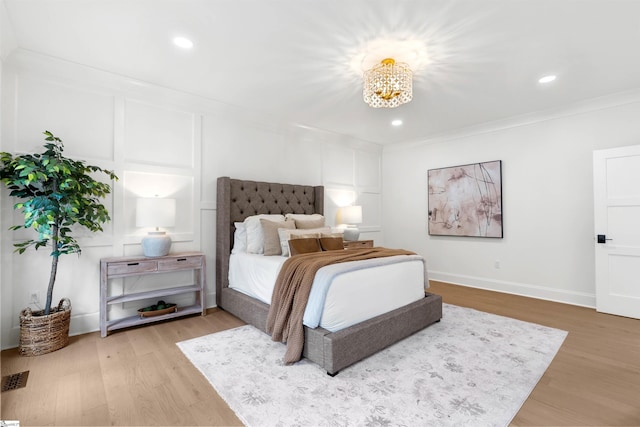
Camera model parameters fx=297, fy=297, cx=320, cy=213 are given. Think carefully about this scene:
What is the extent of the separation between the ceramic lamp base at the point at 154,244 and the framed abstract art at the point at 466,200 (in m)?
4.37

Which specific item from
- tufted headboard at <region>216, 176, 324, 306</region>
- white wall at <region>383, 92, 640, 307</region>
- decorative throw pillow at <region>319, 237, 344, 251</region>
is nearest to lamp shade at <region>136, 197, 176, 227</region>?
tufted headboard at <region>216, 176, 324, 306</region>

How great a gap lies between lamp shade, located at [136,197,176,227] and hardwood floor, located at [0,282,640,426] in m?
1.13

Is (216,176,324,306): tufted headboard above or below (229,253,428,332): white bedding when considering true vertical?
above

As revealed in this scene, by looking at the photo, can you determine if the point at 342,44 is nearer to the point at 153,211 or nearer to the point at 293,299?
the point at 293,299

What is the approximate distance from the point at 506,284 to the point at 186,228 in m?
4.74

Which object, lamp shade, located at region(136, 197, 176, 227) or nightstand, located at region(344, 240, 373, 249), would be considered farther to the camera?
nightstand, located at region(344, 240, 373, 249)

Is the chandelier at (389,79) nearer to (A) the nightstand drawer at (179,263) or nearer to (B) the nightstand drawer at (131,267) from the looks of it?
(A) the nightstand drawer at (179,263)

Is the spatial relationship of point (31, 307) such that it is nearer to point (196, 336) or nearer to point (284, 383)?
point (196, 336)

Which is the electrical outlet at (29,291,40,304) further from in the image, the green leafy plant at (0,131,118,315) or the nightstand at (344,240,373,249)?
the nightstand at (344,240,373,249)

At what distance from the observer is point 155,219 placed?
10.2ft

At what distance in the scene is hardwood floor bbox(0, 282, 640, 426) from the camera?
1785mm

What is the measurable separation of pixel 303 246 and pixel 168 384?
171 cm

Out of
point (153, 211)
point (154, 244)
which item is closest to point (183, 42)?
point (153, 211)

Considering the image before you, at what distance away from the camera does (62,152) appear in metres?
2.93
